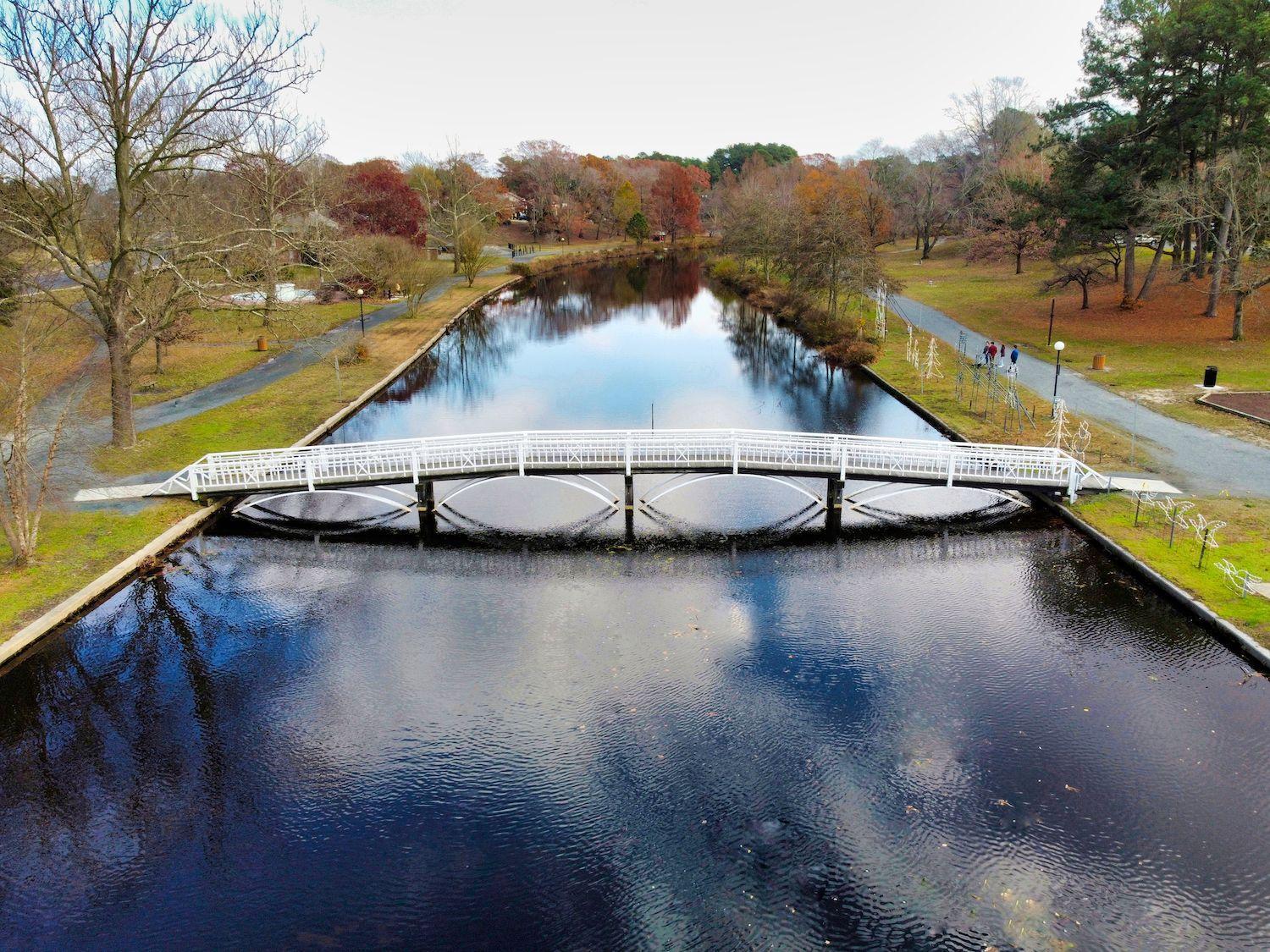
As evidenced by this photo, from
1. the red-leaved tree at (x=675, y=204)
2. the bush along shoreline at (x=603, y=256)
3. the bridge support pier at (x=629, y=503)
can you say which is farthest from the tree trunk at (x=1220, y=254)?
the red-leaved tree at (x=675, y=204)

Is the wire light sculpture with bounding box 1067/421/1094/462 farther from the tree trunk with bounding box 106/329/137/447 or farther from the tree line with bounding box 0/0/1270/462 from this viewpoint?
the tree trunk with bounding box 106/329/137/447

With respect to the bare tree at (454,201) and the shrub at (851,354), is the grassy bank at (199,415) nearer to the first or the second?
the bare tree at (454,201)

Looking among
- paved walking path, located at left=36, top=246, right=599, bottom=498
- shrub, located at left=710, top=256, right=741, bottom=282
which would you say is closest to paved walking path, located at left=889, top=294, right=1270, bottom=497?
paved walking path, located at left=36, top=246, right=599, bottom=498

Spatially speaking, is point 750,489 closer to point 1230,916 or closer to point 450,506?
point 450,506

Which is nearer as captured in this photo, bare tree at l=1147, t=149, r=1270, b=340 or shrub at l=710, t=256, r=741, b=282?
bare tree at l=1147, t=149, r=1270, b=340

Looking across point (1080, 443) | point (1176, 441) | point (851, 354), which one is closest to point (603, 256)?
point (851, 354)

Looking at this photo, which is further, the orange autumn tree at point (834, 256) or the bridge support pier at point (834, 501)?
the orange autumn tree at point (834, 256)
